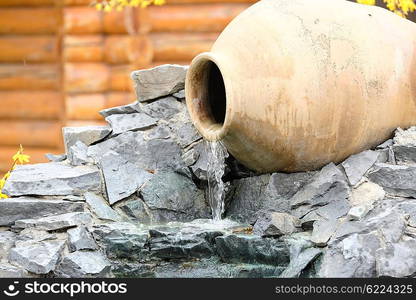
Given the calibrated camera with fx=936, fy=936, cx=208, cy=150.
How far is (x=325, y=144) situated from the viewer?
18.7 ft

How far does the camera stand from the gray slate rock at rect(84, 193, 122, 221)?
5.81 metres

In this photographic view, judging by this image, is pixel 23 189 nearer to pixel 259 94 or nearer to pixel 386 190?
pixel 259 94

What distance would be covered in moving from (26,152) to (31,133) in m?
0.20

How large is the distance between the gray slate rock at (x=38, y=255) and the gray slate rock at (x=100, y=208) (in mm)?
410

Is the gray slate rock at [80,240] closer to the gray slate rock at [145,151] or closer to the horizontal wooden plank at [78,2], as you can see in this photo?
the gray slate rock at [145,151]

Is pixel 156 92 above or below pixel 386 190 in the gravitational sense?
above

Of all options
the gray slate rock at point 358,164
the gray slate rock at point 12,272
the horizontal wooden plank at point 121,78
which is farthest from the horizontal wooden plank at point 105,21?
the gray slate rock at point 12,272

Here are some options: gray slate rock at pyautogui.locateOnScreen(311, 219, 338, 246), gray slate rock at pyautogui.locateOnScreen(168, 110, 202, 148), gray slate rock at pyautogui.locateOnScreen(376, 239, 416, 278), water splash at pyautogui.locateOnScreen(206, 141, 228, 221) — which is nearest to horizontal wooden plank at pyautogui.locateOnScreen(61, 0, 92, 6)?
gray slate rock at pyautogui.locateOnScreen(168, 110, 202, 148)

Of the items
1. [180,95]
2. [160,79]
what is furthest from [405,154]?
[160,79]

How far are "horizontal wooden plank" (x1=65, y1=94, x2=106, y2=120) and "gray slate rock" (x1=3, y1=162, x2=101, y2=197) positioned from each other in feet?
9.73

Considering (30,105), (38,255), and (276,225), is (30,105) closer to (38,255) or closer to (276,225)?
(38,255)

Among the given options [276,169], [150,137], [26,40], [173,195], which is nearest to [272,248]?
[276,169]

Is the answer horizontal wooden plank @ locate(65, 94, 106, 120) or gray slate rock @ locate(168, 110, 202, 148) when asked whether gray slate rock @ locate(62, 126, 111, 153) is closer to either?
gray slate rock @ locate(168, 110, 202, 148)

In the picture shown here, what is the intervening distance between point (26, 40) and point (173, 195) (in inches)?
158
